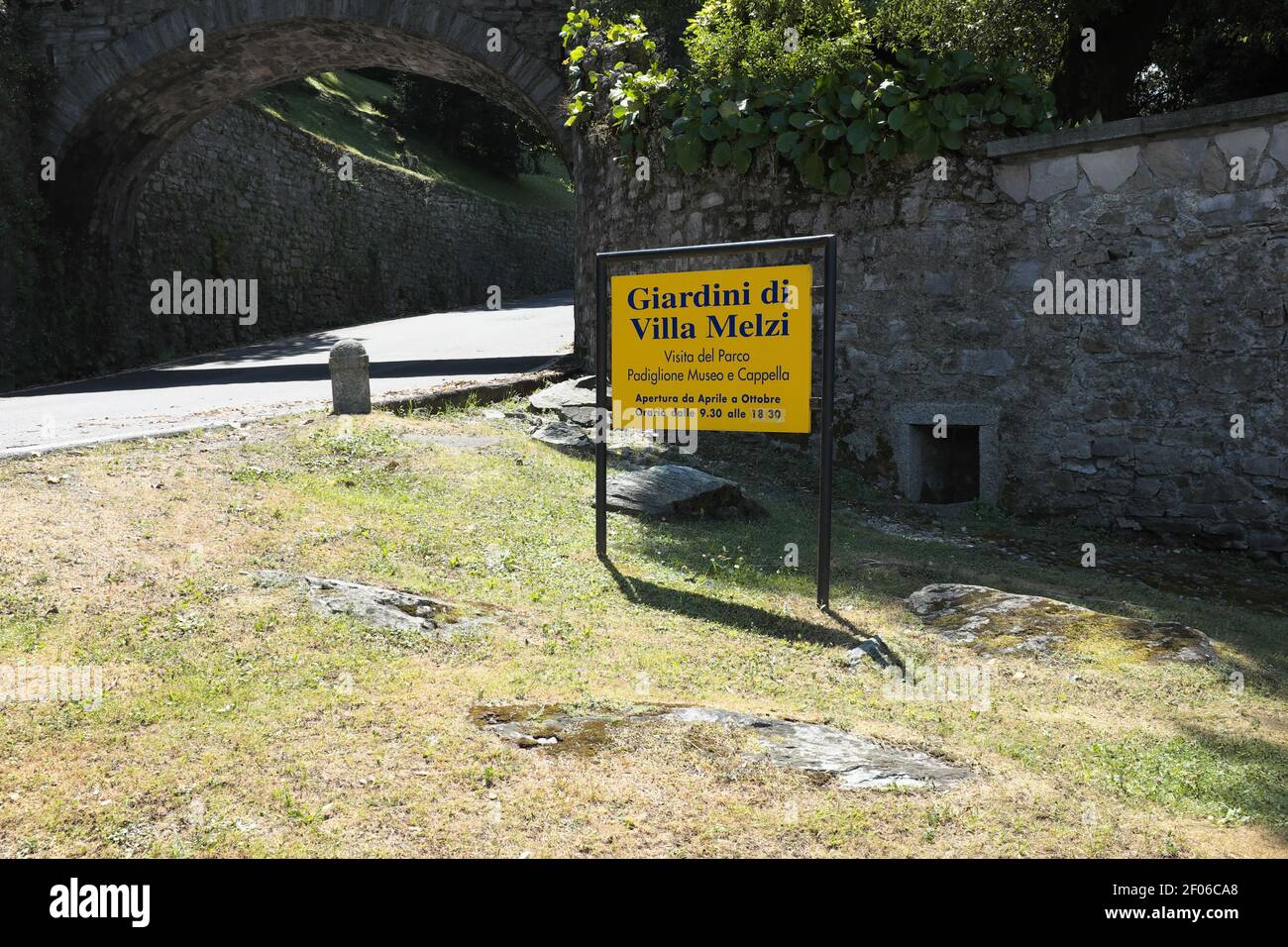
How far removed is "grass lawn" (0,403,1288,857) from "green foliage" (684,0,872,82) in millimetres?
4225

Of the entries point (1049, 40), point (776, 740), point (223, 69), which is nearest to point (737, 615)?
point (776, 740)

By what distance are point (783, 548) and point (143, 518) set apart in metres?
3.88

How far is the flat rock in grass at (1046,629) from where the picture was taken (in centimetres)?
512

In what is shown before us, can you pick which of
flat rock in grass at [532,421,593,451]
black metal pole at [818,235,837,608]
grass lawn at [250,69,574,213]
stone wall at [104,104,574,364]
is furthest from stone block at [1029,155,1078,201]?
grass lawn at [250,69,574,213]

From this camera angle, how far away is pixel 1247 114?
739 centimetres

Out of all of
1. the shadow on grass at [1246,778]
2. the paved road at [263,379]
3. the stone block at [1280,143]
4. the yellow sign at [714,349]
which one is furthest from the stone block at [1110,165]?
the paved road at [263,379]

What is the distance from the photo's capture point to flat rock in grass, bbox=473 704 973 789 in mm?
3566

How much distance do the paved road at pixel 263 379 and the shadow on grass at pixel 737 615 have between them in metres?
4.21

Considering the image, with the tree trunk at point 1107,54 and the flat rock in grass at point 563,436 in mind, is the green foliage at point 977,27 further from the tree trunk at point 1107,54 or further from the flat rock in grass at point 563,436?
the flat rock in grass at point 563,436

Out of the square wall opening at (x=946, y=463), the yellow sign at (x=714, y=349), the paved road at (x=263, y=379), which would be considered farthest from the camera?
the square wall opening at (x=946, y=463)

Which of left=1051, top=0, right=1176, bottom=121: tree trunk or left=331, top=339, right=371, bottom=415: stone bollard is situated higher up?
left=1051, top=0, right=1176, bottom=121: tree trunk

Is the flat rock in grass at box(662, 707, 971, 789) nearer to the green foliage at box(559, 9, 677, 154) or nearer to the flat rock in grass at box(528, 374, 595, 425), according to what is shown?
the flat rock in grass at box(528, 374, 595, 425)
